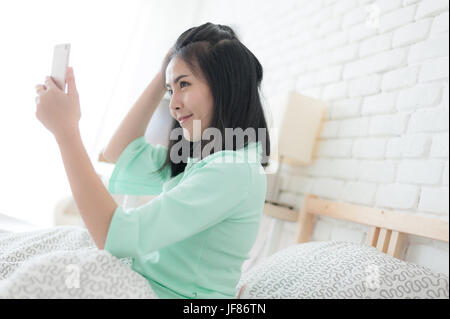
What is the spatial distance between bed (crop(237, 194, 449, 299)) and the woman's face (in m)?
0.36

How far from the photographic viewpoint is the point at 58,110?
665 mm

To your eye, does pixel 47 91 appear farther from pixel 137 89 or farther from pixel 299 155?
pixel 137 89

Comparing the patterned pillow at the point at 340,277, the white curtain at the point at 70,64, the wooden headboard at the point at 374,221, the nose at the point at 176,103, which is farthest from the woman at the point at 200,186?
the white curtain at the point at 70,64

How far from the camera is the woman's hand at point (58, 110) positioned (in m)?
0.66

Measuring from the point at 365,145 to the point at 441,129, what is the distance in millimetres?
288

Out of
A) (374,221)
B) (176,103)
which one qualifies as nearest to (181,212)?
(176,103)

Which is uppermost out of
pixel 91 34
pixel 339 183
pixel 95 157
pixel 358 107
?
pixel 91 34

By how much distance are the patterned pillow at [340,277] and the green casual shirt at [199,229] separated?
0.13m

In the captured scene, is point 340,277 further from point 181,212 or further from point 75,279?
point 75,279

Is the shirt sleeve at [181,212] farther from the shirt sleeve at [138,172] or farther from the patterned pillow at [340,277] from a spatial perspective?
the shirt sleeve at [138,172]

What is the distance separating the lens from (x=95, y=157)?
2.46 metres

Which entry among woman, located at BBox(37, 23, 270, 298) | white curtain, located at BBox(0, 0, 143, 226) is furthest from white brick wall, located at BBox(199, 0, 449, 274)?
white curtain, located at BBox(0, 0, 143, 226)

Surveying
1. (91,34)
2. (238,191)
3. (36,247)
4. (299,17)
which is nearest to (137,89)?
(91,34)
